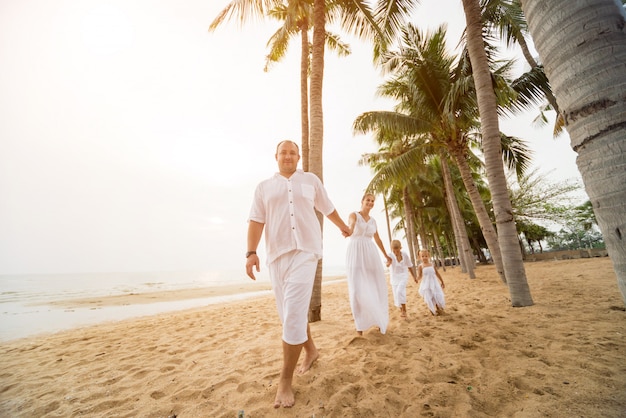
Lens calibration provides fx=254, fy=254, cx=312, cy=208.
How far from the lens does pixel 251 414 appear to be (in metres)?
2.01

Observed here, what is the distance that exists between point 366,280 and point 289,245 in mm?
1943

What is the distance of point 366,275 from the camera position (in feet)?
12.9

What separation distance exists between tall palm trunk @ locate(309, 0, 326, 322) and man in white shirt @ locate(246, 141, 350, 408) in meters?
2.39

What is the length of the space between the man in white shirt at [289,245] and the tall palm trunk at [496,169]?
166 inches

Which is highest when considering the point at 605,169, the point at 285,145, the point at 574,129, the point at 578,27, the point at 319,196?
the point at 285,145

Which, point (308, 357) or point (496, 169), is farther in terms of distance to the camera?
point (496, 169)

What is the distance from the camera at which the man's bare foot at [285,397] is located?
6.82 feet

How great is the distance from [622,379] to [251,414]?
2883 mm

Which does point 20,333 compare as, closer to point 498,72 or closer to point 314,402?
point 314,402

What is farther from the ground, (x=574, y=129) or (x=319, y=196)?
(x=319, y=196)

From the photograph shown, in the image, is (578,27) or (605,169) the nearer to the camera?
(605,169)

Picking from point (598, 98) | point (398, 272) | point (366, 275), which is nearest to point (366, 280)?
point (366, 275)

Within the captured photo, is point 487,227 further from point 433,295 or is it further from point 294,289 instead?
point 294,289

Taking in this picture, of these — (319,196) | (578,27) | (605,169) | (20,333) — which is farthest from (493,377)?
(20,333)
